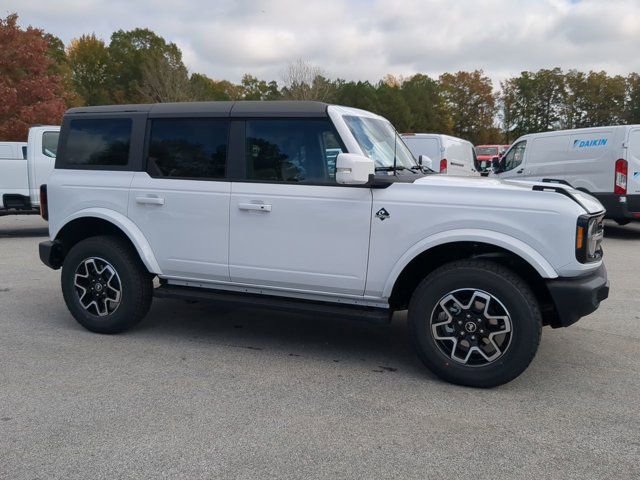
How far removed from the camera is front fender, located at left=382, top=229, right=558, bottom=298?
12.5 feet

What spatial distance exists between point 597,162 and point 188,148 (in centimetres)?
988

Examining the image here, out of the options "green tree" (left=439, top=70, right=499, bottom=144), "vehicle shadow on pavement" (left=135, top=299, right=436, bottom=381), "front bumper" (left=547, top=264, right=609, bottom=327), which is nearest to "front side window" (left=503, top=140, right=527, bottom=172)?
"vehicle shadow on pavement" (left=135, top=299, right=436, bottom=381)

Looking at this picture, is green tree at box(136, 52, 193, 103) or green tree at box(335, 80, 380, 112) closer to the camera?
green tree at box(136, 52, 193, 103)

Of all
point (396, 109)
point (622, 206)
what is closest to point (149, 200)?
point (622, 206)

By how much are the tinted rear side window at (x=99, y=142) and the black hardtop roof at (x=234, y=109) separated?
121 mm

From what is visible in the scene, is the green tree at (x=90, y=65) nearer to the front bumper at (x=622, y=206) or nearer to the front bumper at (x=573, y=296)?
the front bumper at (x=622, y=206)

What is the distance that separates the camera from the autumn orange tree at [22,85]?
23.5m

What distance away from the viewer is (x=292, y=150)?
4.58m

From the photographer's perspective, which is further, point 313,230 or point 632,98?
point 632,98

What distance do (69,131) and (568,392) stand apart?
477cm

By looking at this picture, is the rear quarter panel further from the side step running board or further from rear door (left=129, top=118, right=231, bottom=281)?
the side step running board

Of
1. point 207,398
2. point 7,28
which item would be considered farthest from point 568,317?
point 7,28

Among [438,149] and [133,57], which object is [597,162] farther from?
[133,57]

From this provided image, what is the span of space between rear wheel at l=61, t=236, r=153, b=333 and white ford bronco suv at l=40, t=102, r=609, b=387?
0.01m
